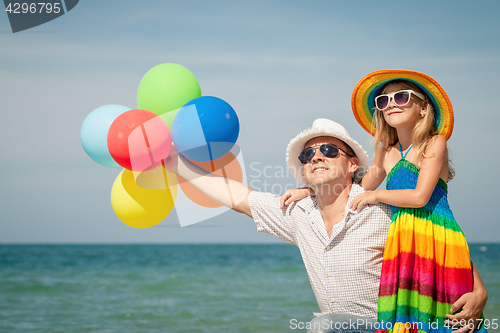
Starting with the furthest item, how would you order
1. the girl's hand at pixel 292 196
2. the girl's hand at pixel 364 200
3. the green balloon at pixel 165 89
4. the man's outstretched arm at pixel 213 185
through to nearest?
the man's outstretched arm at pixel 213 185, the green balloon at pixel 165 89, the girl's hand at pixel 292 196, the girl's hand at pixel 364 200

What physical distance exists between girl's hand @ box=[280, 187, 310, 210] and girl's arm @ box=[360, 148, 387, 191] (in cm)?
43

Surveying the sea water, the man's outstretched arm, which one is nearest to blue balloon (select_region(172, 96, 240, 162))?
the man's outstretched arm

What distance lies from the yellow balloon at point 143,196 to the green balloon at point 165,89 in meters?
0.49

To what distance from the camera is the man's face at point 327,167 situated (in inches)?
116

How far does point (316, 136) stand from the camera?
10.3ft

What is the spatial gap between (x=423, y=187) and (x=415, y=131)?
0.42m

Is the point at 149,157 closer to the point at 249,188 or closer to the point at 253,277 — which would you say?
the point at 249,188

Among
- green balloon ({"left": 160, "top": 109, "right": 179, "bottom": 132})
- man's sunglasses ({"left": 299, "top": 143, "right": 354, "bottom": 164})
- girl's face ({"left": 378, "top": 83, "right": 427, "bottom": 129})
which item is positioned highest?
green balloon ({"left": 160, "top": 109, "right": 179, "bottom": 132})

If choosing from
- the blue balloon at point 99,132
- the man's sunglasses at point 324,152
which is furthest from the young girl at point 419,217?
the blue balloon at point 99,132

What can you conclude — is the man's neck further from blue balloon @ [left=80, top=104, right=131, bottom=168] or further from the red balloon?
blue balloon @ [left=80, top=104, right=131, bottom=168]

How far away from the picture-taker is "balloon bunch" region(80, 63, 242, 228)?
117 inches

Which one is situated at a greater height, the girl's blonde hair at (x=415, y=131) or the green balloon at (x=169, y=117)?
the green balloon at (x=169, y=117)

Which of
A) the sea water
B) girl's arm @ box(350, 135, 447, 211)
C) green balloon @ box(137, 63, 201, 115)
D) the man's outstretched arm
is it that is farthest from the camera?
the sea water

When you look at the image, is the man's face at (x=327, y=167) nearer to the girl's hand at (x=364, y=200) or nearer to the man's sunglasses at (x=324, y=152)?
the man's sunglasses at (x=324, y=152)
